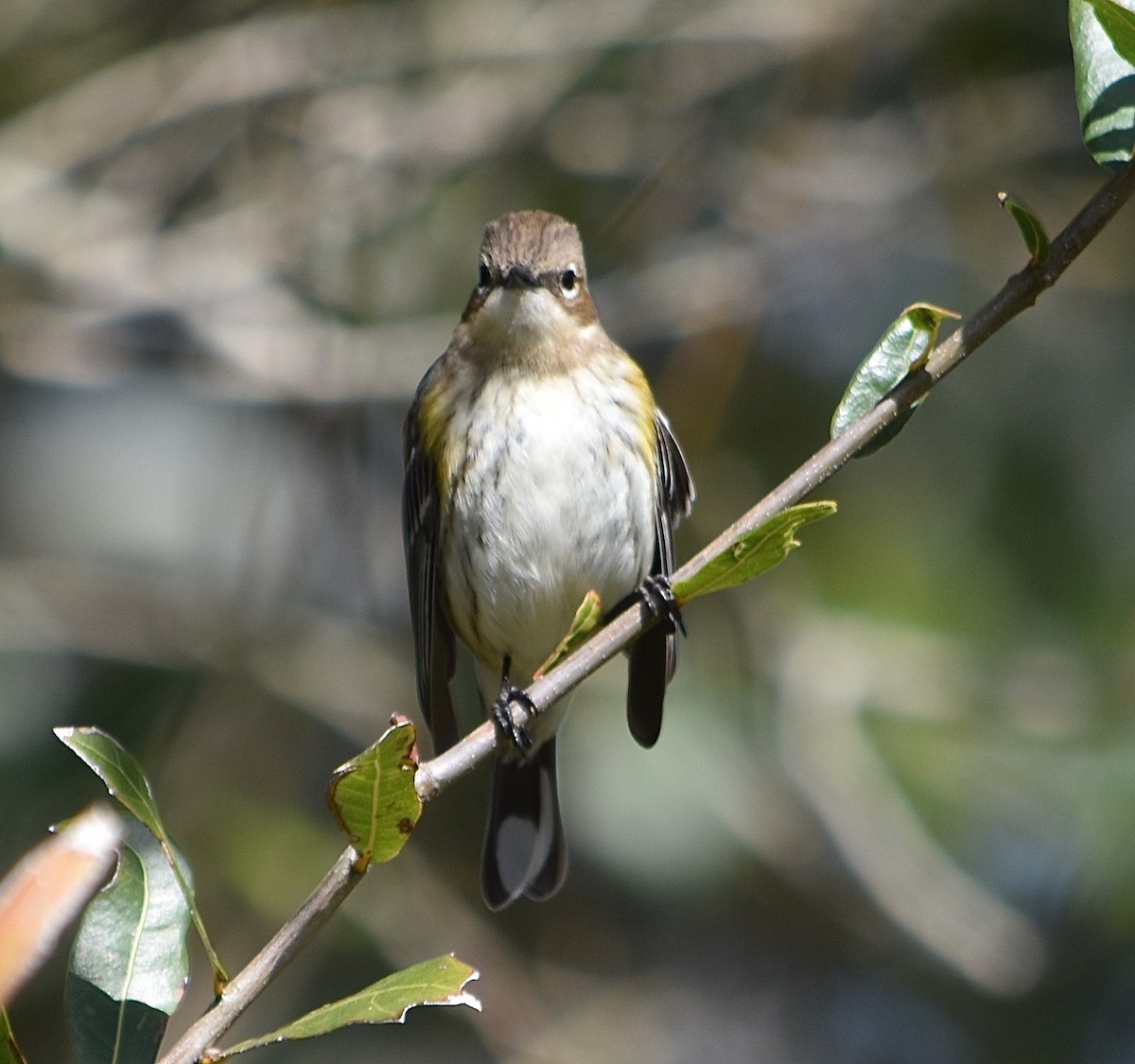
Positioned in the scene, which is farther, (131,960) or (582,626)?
(582,626)

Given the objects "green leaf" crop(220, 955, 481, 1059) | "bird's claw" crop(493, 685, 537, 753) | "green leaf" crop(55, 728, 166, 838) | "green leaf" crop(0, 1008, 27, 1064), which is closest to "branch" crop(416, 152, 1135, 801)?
"green leaf" crop(220, 955, 481, 1059)

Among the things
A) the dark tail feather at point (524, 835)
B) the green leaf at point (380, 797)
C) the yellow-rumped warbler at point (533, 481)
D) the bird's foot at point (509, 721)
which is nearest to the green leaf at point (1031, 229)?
the green leaf at point (380, 797)

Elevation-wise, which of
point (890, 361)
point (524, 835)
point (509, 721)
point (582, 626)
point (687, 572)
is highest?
point (890, 361)

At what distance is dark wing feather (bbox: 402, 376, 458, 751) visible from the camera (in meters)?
4.15

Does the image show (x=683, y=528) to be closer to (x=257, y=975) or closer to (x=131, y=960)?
(x=131, y=960)

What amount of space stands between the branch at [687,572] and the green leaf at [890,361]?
0.03 m

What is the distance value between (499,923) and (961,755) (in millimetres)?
2063

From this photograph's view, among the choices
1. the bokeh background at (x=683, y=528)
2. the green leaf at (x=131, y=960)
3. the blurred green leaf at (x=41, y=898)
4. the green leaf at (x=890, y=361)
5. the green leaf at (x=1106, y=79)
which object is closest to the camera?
the blurred green leaf at (x=41, y=898)

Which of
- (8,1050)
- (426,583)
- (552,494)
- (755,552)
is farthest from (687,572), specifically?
(426,583)

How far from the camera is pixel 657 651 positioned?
13.7ft

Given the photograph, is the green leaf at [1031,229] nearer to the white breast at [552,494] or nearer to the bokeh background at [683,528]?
the white breast at [552,494]

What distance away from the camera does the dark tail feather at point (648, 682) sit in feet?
13.6

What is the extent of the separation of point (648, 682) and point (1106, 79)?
2.30 meters

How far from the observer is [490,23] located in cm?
637
